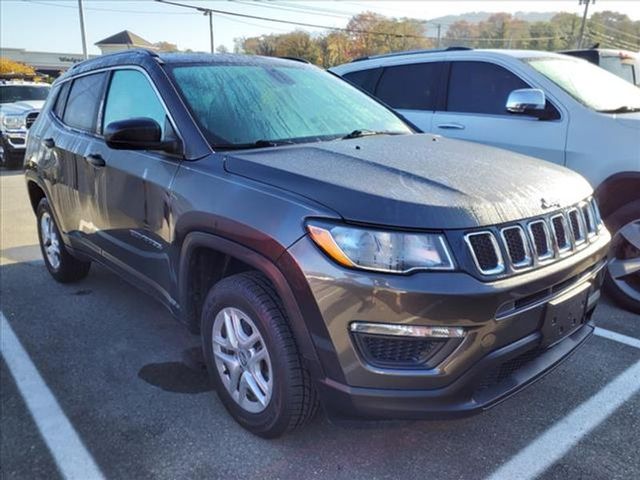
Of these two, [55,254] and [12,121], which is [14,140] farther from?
[55,254]

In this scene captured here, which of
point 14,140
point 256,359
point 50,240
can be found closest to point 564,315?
point 256,359

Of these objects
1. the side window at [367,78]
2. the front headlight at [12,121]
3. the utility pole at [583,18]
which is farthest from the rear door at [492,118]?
the utility pole at [583,18]

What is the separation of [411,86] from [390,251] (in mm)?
3953

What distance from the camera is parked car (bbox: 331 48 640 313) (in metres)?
3.99

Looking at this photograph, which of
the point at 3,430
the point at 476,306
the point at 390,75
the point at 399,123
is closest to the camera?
the point at 476,306

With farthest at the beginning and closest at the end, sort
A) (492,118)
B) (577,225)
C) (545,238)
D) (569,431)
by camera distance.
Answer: (492,118), (569,431), (577,225), (545,238)

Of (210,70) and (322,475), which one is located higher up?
(210,70)

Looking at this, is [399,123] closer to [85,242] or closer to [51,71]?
[85,242]

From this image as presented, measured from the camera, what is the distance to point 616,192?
13.4 ft

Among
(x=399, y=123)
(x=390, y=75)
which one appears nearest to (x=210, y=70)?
(x=399, y=123)

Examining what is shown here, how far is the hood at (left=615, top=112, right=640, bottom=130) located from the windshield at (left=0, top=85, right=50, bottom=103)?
14253 millimetres

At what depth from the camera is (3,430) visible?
8.86ft

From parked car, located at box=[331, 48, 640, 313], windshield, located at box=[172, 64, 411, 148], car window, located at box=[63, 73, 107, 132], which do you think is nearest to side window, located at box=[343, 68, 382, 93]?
parked car, located at box=[331, 48, 640, 313]

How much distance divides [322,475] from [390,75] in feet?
14.5
